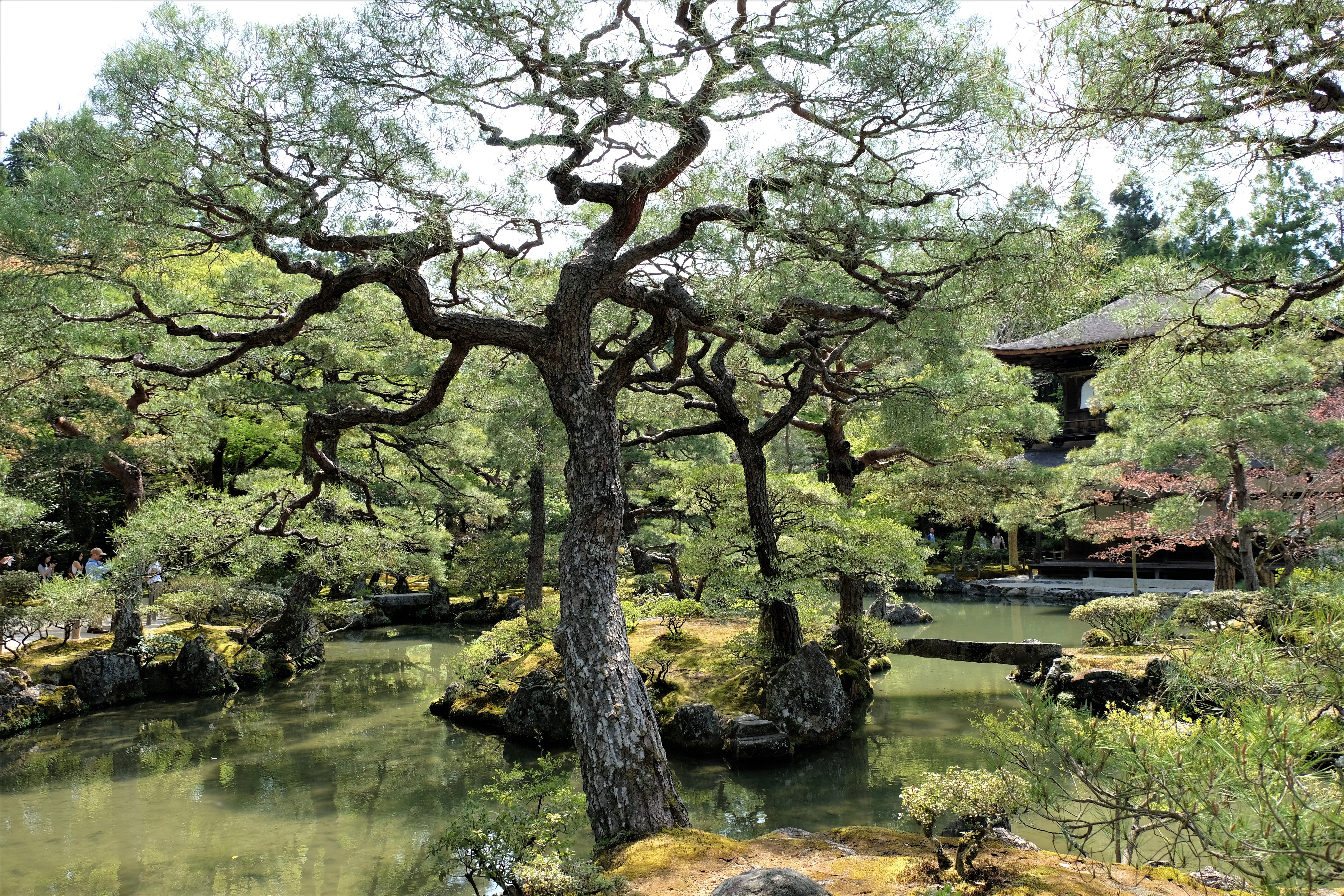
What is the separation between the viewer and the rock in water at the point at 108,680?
27.8ft

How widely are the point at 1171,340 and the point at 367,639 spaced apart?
12.4m

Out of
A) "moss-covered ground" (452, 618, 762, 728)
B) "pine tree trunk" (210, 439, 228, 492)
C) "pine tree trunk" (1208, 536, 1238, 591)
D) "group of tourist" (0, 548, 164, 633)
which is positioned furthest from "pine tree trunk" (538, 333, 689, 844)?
"pine tree trunk" (210, 439, 228, 492)

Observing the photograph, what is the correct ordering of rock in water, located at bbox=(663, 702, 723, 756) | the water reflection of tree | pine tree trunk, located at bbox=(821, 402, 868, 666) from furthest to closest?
pine tree trunk, located at bbox=(821, 402, 868, 666) → rock in water, located at bbox=(663, 702, 723, 756) → the water reflection of tree

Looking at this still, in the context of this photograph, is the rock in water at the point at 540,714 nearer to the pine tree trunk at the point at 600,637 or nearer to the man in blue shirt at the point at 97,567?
the pine tree trunk at the point at 600,637

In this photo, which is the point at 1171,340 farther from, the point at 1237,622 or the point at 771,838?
the point at 1237,622

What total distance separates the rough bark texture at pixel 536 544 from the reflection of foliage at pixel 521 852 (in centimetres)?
771

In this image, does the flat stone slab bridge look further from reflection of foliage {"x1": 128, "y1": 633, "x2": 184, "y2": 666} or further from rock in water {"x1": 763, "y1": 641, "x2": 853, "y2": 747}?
reflection of foliage {"x1": 128, "y1": 633, "x2": 184, "y2": 666}

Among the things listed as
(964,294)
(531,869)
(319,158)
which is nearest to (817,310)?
(964,294)

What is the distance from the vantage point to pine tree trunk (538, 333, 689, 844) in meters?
3.63

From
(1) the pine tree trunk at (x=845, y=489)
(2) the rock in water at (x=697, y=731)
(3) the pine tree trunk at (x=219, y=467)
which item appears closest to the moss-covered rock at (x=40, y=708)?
(3) the pine tree trunk at (x=219, y=467)

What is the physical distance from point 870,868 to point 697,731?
3684mm

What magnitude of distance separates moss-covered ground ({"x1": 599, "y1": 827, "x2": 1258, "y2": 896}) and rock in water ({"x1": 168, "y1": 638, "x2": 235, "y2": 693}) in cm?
781

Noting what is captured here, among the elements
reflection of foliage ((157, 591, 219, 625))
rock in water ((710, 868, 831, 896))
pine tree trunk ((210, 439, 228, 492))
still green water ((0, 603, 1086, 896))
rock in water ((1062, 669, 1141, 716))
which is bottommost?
still green water ((0, 603, 1086, 896))

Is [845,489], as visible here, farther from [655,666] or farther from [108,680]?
[108,680]
